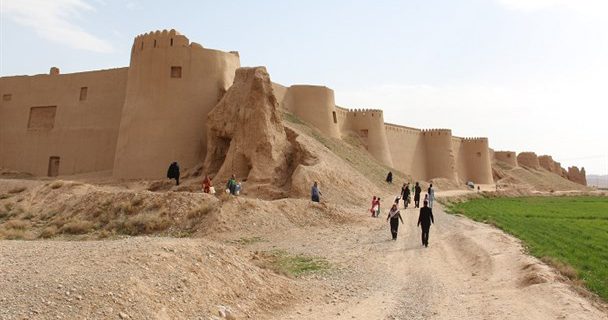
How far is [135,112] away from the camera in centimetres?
2444

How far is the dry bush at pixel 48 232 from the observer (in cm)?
1322

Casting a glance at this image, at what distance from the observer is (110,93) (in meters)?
27.8

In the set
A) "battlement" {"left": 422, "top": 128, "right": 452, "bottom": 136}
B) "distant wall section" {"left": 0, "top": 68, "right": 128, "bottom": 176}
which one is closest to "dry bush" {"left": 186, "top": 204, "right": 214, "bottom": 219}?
"distant wall section" {"left": 0, "top": 68, "right": 128, "bottom": 176}

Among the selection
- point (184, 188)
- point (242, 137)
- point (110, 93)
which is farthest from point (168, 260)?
point (110, 93)

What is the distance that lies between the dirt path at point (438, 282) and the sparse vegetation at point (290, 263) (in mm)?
513

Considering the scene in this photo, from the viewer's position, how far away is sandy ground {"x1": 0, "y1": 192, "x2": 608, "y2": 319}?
567cm

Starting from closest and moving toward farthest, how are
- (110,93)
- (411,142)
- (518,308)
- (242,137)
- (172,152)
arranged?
(518,308)
(242,137)
(172,152)
(110,93)
(411,142)

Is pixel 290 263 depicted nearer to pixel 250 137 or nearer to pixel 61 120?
pixel 250 137

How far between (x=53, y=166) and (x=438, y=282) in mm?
25624

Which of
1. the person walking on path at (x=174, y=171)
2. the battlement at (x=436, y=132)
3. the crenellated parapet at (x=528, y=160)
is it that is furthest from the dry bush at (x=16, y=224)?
the crenellated parapet at (x=528, y=160)

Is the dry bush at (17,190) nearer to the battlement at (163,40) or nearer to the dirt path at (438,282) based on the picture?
the battlement at (163,40)

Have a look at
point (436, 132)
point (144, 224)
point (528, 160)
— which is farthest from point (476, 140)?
point (144, 224)

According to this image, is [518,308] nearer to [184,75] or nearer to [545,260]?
[545,260]

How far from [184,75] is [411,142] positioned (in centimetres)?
2685
